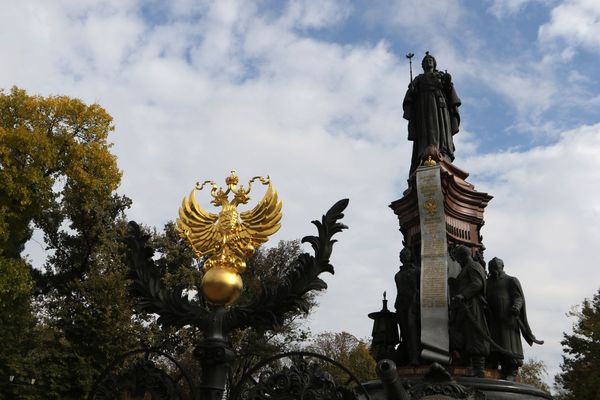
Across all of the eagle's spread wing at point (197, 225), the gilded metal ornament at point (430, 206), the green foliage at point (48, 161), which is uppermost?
the green foliage at point (48, 161)

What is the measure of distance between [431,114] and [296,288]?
7.02 metres

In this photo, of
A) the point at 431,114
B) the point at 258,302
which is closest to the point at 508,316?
the point at 431,114

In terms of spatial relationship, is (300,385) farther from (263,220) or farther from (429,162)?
(429,162)

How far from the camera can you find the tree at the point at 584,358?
2255 cm

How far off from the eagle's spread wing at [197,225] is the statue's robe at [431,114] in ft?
21.6

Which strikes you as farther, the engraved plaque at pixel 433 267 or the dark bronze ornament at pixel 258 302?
the engraved plaque at pixel 433 267

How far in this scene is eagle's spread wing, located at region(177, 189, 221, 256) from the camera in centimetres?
638

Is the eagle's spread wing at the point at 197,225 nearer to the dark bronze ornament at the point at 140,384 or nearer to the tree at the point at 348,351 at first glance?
the dark bronze ornament at the point at 140,384

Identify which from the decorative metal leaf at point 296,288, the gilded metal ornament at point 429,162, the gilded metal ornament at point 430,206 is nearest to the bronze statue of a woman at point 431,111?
the gilded metal ornament at point 429,162

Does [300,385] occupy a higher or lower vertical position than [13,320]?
lower

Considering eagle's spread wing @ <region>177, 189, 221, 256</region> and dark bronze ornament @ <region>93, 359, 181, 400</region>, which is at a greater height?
eagle's spread wing @ <region>177, 189, 221, 256</region>

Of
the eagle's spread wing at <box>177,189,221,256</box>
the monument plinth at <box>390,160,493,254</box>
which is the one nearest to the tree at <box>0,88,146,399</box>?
the monument plinth at <box>390,160,493,254</box>

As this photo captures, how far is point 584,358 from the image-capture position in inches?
976

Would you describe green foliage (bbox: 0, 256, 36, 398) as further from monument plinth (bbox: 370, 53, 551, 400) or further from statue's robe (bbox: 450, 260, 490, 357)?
statue's robe (bbox: 450, 260, 490, 357)
